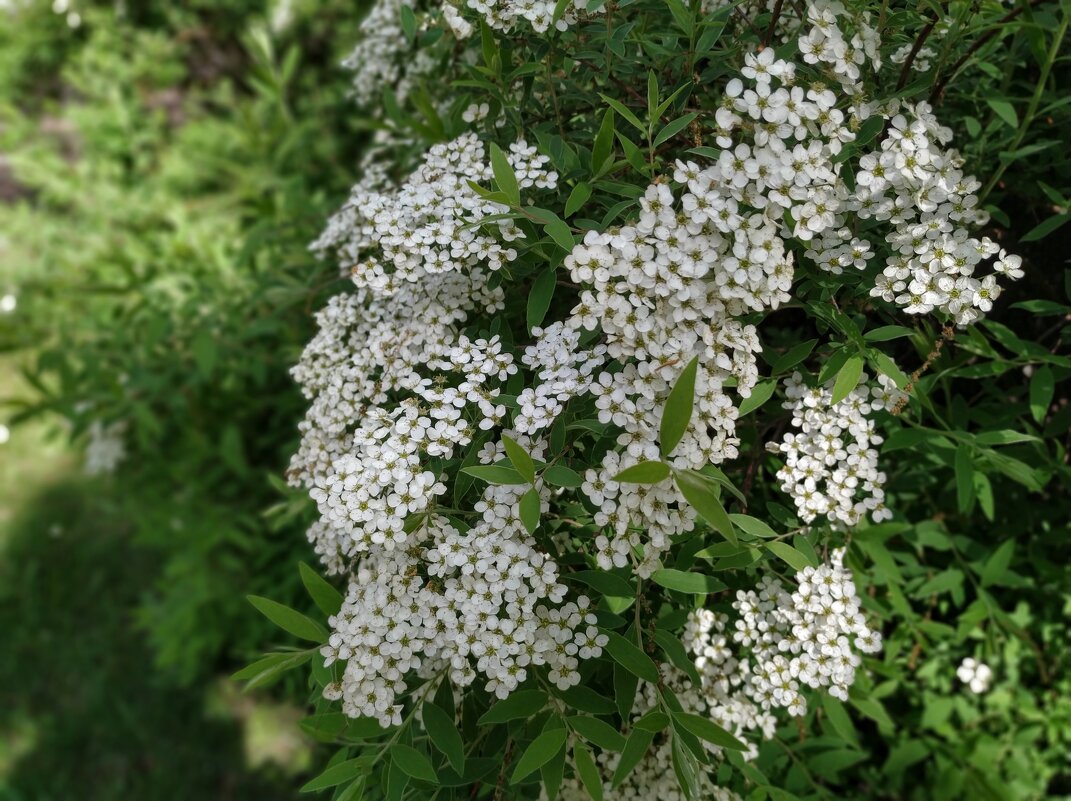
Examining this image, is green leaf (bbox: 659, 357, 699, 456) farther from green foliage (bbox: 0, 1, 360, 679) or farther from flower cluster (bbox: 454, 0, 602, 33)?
green foliage (bbox: 0, 1, 360, 679)

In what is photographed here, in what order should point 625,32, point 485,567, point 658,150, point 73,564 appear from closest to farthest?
point 485,567, point 625,32, point 658,150, point 73,564

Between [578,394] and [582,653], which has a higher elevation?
[578,394]

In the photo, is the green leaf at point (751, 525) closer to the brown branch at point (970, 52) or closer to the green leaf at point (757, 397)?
the green leaf at point (757, 397)

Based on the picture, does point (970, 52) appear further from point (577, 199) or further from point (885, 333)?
point (577, 199)

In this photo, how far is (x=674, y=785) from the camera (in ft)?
4.49

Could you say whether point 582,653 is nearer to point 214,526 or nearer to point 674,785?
point 674,785

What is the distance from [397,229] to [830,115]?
2.23ft

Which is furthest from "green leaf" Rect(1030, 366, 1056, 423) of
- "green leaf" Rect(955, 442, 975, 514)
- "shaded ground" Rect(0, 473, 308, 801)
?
"shaded ground" Rect(0, 473, 308, 801)

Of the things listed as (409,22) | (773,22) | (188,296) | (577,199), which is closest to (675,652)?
(577,199)

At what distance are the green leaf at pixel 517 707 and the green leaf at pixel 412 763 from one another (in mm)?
94

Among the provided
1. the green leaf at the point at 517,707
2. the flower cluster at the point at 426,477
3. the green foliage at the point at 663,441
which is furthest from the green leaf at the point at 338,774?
the green leaf at the point at 517,707

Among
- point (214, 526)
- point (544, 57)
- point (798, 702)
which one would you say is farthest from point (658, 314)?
point (214, 526)

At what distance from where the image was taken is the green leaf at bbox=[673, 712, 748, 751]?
45.6 inches

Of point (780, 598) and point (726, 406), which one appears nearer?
point (726, 406)
